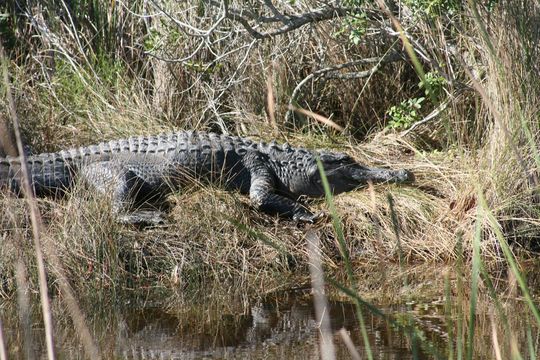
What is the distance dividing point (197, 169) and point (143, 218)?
80cm

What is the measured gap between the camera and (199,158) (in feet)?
21.0

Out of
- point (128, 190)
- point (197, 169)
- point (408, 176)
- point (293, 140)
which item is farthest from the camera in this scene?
point (293, 140)

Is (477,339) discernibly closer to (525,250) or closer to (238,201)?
(525,250)

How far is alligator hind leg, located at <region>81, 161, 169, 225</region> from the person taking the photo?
18.7 ft

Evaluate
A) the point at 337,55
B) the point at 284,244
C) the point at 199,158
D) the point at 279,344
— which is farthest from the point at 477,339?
the point at 337,55

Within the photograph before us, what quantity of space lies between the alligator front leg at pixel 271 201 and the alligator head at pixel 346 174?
0.96 ft

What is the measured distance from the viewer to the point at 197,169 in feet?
21.1

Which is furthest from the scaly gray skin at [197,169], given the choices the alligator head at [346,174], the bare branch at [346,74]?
the bare branch at [346,74]

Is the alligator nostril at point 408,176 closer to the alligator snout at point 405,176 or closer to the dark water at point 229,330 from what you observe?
the alligator snout at point 405,176

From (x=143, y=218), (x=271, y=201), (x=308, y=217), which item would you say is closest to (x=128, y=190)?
(x=143, y=218)

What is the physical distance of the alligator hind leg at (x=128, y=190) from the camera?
5.71 metres

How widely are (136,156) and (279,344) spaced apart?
259 cm

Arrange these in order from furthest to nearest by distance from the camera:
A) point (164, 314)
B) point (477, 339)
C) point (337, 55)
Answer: point (337, 55)
point (164, 314)
point (477, 339)

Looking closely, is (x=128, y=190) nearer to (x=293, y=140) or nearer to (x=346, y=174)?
(x=346, y=174)
